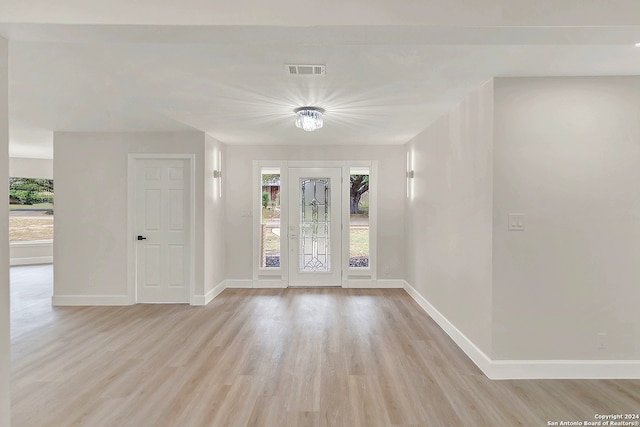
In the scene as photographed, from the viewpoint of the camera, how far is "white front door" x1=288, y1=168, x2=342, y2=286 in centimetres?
556

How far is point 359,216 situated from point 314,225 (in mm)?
798

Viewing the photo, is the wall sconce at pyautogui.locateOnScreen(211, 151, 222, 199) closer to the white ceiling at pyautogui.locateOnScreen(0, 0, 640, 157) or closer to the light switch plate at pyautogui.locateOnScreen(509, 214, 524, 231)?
the white ceiling at pyautogui.locateOnScreen(0, 0, 640, 157)

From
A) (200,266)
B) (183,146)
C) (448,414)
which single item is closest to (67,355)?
(200,266)

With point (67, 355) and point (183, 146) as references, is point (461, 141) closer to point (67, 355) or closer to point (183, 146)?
point (183, 146)

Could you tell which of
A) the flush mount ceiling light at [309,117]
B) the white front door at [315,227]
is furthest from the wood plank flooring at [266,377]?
the flush mount ceiling light at [309,117]

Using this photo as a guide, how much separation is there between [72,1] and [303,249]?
4.47 m

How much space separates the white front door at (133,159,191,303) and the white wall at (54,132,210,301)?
19cm

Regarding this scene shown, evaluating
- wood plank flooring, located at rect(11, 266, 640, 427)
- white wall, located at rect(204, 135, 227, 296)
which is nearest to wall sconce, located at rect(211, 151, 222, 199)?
white wall, located at rect(204, 135, 227, 296)

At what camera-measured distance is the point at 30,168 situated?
7.34 metres

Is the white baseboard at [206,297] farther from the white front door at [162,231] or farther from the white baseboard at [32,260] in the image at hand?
the white baseboard at [32,260]

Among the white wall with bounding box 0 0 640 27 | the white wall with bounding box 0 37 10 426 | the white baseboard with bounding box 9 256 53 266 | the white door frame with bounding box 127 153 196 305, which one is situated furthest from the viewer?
the white baseboard with bounding box 9 256 53 266

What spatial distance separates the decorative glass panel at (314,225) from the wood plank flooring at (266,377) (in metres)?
1.50

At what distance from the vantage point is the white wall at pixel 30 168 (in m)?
7.17

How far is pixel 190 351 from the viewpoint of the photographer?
3.14m
